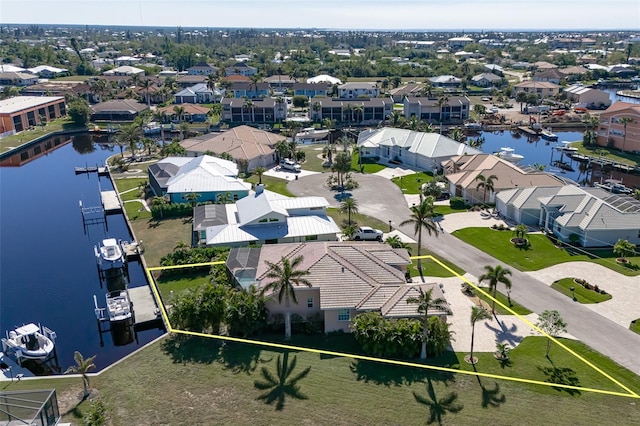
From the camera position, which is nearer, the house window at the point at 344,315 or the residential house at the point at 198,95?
the house window at the point at 344,315

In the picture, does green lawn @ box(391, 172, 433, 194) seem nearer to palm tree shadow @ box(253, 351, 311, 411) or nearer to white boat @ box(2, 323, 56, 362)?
palm tree shadow @ box(253, 351, 311, 411)

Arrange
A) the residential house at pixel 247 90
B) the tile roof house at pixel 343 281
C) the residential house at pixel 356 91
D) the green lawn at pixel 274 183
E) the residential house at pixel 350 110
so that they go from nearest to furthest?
the tile roof house at pixel 343 281
the green lawn at pixel 274 183
the residential house at pixel 350 110
the residential house at pixel 356 91
the residential house at pixel 247 90

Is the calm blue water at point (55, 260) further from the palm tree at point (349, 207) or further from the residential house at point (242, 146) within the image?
the palm tree at point (349, 207)

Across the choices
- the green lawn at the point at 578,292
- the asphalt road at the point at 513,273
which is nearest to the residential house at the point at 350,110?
the asphalt road at the point at 513,273

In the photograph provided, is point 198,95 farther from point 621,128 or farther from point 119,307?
point 119,307

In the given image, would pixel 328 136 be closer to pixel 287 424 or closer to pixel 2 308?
pixel 2 308

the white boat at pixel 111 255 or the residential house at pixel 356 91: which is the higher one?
the residential house at pixel 356 91
